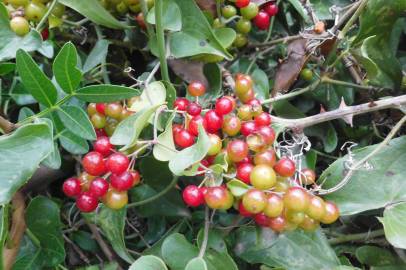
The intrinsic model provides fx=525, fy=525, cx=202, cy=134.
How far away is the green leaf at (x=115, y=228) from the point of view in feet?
2.52

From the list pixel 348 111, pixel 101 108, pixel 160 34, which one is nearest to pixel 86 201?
pixel 101 108

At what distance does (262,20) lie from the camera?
2.89ft

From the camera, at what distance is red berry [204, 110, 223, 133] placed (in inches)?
26.0

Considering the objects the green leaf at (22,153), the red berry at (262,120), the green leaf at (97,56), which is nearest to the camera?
the green leaf at (22,153)

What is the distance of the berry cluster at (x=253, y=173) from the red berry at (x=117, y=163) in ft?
0.23

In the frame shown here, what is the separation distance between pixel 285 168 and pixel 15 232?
39 centimetres

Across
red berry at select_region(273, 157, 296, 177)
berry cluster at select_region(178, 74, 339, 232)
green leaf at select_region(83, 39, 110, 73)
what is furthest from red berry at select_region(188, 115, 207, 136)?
green leaf at select_region(83, 39, 110, 73)

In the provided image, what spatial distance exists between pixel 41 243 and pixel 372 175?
0.49 m

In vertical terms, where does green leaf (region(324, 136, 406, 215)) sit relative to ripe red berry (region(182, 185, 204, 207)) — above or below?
below

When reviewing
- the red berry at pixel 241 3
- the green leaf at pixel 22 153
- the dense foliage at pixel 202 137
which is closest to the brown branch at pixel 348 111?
the dense foliage at pixel 202 137

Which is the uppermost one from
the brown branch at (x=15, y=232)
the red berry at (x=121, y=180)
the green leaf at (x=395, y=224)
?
the red berry at (x=121, y=180)

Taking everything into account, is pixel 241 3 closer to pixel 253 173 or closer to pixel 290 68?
pixel 290 68

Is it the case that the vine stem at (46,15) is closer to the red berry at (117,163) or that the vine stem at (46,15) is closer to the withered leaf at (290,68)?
the red berry at (117,163)

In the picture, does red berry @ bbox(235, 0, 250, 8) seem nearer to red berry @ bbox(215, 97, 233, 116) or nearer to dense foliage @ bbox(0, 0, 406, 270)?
dense foliage @ bbox(0, 0, 406, 270)
